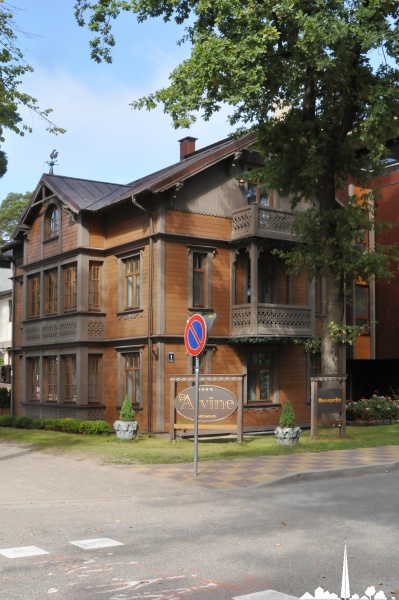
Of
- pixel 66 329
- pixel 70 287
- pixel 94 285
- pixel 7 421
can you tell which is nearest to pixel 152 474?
pixel 94 285

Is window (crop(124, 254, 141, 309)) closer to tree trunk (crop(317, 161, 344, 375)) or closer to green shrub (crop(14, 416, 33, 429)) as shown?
green shrub (crop(14, 416, 33, 429))

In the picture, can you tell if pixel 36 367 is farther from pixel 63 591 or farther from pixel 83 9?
pixel 63 591

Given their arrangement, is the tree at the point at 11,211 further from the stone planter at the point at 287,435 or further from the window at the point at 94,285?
the stone planter at the point at 287,435

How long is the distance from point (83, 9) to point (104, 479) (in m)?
14.0

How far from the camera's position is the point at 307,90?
22.1 meters

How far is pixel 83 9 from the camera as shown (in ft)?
72.7

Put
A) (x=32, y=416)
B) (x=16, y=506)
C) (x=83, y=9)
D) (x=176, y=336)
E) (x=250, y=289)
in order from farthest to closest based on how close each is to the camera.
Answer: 1. (x=32, y=416)
2. (x=250, y=289)
3. (x=176, y=336)
4. (x=83, y=9)
5. (x=16, y=506)

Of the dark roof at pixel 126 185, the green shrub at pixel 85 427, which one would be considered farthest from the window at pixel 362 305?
the green shrub at pixel 85 427

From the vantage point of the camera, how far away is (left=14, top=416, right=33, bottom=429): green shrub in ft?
97.6

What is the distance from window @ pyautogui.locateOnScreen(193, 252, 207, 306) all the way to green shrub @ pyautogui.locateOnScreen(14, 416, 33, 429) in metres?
8.37

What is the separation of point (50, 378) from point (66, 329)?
2.85m

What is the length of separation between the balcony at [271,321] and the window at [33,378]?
9.62 m

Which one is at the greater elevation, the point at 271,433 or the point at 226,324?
the point at 226,324

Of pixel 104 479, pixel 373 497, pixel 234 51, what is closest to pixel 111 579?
pixel 373 497
